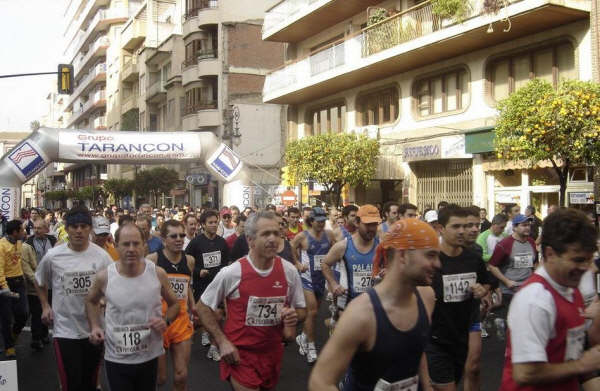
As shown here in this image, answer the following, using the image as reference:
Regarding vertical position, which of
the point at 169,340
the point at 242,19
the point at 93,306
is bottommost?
the point at 169,340

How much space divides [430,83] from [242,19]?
1984cm

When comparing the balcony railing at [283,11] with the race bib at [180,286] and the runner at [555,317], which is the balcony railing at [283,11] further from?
the runner at [555,317]

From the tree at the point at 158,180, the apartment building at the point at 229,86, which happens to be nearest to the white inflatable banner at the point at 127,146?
the apartment building at the point at 229,86

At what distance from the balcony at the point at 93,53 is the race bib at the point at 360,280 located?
215ft

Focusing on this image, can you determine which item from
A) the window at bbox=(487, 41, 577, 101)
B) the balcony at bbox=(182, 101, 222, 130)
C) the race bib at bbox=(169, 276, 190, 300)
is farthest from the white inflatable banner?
the balcony at bbox=(182, 101, 222, 130)

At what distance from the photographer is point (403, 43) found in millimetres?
19359

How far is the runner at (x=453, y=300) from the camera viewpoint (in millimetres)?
4961

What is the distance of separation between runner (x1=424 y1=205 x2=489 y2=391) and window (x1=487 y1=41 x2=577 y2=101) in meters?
11.5

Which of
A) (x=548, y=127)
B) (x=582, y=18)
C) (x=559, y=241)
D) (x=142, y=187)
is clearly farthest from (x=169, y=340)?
(x=142, y=187)

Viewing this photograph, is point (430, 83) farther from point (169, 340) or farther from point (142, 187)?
point (142, 187)

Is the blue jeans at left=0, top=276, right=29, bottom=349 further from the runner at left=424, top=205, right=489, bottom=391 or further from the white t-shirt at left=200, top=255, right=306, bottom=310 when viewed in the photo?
the runner at left=424, top=205, right=489, bottom=391

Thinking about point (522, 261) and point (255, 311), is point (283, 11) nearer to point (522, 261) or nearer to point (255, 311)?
point (522, 261)

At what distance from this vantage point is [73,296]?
5527 mm

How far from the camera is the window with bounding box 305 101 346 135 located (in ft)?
83.8
